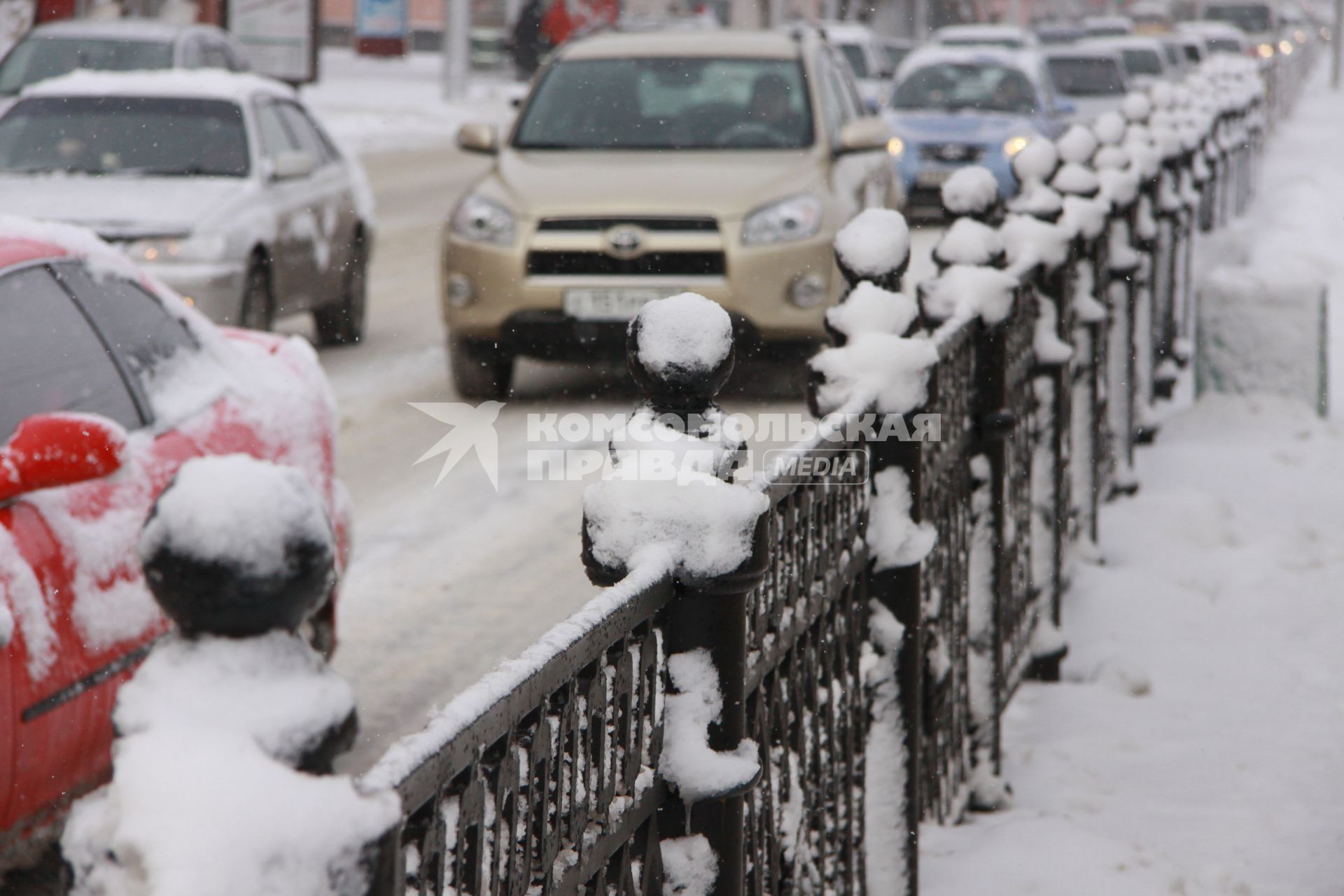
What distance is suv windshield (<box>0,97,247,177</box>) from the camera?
9.60 m

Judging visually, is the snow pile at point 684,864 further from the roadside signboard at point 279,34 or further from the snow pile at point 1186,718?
the roadside signboard at point 279,34

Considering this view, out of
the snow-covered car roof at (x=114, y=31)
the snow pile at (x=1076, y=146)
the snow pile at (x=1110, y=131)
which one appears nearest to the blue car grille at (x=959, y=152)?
the snow-covered car roof at (x=114, y=31)

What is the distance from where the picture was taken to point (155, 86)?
1016 cm

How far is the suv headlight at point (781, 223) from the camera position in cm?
898

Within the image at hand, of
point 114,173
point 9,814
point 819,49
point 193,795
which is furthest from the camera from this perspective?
point 819,49

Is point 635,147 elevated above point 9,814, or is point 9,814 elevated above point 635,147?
point 635,147

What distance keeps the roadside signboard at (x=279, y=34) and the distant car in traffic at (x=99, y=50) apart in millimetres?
10329

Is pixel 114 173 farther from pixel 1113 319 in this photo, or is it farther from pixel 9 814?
pixel 9 814

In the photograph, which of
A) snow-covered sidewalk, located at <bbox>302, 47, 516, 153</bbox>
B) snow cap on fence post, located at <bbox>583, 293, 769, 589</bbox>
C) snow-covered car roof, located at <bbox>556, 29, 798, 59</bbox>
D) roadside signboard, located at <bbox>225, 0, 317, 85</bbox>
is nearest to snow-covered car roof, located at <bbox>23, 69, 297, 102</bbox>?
snow-covered car roof, located at <bbox>556, 29, 798, 59</bbox>

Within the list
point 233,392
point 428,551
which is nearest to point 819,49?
point 428,551

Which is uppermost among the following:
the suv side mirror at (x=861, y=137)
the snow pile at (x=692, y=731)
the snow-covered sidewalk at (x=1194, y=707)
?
the suv side mirror at (x=861, y=137)

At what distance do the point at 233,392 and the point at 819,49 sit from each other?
6946 mm

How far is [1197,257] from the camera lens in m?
14.8

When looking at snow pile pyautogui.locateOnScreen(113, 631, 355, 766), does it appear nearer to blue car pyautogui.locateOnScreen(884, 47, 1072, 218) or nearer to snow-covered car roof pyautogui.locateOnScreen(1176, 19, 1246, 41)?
blue car pyautogui.locateOnScreen(884, 47, 1072, 218)
